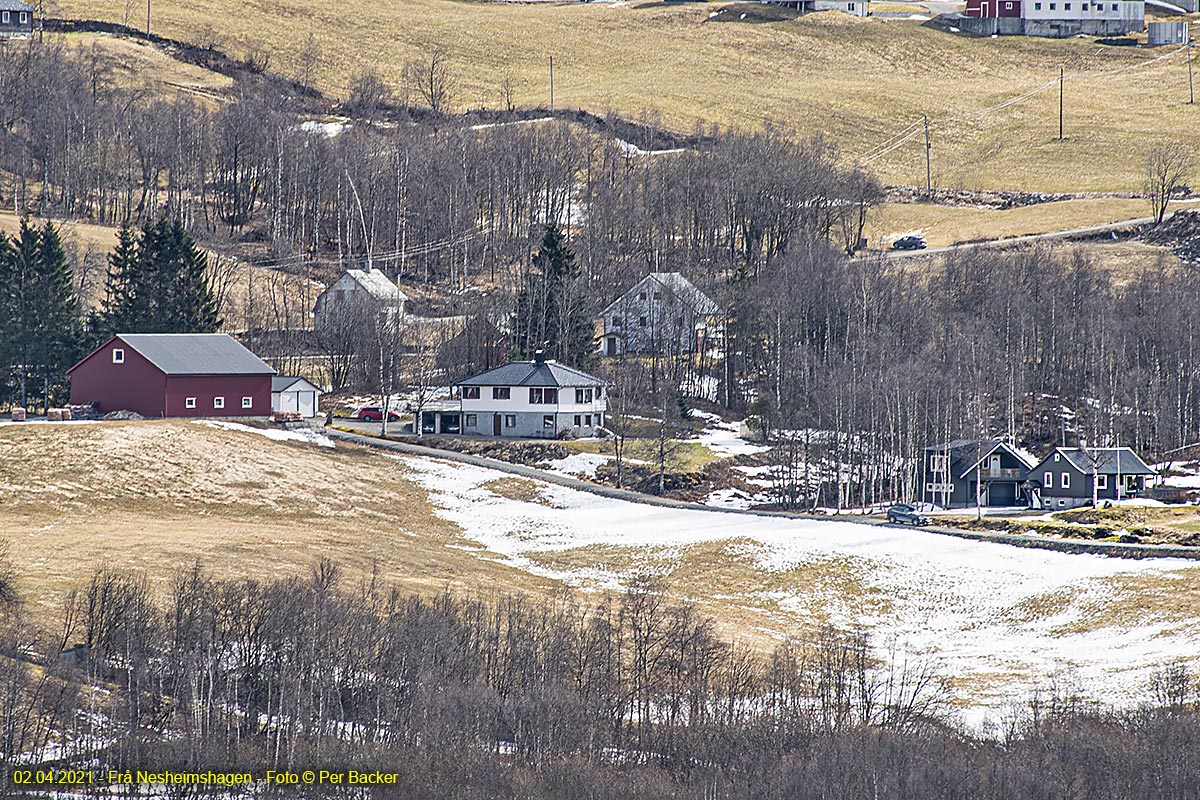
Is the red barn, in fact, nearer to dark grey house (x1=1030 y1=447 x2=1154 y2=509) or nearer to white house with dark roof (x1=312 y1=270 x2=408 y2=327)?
white house with dark roof (x1=312 y1=270 x2=408 y2=327)

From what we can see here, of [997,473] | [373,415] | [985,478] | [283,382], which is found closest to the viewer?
[985,478]

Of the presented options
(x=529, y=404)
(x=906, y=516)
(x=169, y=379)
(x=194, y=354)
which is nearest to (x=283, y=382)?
(x=194, y=354)

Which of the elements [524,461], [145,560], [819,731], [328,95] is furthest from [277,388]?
[328,95]

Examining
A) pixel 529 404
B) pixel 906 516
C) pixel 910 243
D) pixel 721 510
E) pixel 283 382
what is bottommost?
pixel 906 516

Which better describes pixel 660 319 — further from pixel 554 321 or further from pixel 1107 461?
pixel 1107 461

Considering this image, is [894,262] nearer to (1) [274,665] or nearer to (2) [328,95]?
(2) [328,95]

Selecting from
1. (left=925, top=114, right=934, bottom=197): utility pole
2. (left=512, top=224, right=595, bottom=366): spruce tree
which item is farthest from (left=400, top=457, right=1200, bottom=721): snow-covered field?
(left=925, top=114, right=934, bottom=197): utility pole

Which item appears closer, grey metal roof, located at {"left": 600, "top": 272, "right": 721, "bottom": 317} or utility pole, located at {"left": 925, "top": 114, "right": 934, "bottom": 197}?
grey metal roof, located at {"left": 600, "top": 272, "right": 721, "bottom": 317}
